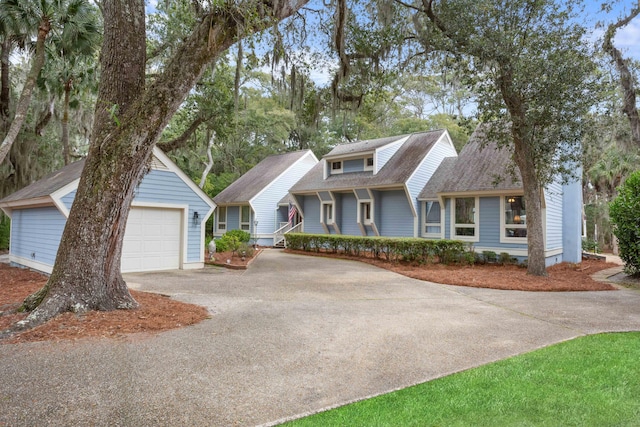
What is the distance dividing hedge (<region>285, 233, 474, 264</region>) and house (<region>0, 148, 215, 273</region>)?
596 centimetres

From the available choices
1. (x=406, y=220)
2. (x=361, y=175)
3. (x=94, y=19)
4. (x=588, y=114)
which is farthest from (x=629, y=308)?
(x=94, y=19)

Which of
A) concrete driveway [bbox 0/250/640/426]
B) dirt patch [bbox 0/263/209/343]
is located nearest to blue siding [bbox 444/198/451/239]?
concrete driveway [bbox 0/250/640/426]

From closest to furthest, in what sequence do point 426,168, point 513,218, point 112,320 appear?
point 112,320 → point 513,218 → point 426,168

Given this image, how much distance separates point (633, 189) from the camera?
10.4 m

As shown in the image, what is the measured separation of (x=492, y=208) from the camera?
45.9 ft

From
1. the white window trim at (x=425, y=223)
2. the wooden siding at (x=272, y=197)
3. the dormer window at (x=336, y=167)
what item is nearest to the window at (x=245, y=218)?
the wooden siding at (x=272, y=197)

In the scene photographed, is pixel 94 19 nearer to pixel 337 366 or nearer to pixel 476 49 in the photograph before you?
pixel 476 49

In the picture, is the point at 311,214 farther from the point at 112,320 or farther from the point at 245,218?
the point at 112,320

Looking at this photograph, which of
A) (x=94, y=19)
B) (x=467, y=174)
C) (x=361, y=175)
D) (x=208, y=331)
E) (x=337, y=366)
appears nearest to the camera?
(x=337, y=366)

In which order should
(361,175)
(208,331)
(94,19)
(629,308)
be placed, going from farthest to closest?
1. (361,175)
2. (94,19)
3. (629,308)
4. (208,331)

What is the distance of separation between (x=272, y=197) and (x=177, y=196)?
1091 cm

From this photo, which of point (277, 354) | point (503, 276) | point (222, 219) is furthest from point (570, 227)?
point (222, 219)

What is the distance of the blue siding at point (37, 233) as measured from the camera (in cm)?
1030

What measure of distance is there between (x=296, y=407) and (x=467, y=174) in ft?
45.0
